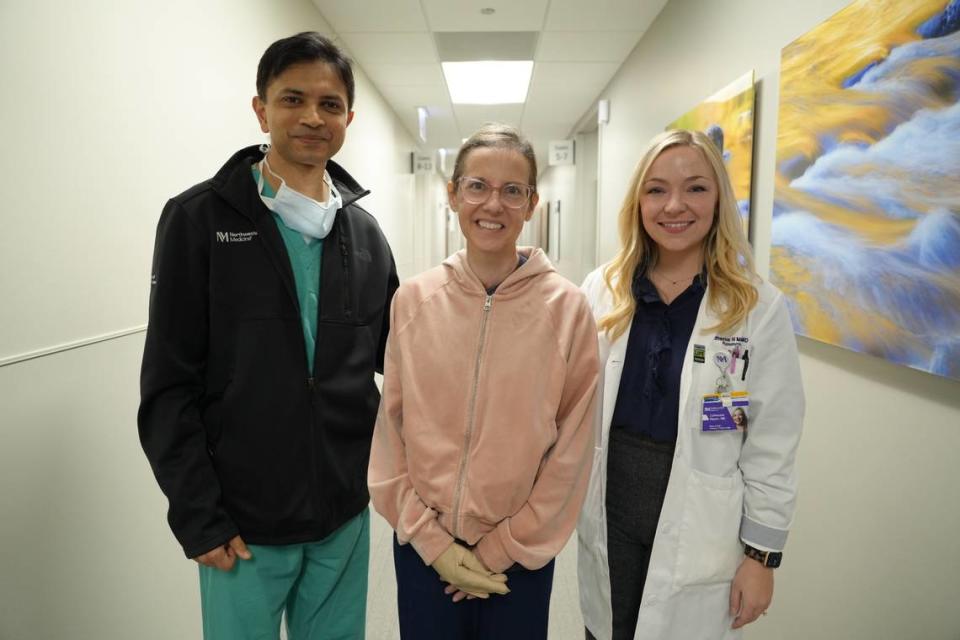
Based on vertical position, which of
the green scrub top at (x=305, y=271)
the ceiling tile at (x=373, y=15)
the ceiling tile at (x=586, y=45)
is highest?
the ceiling tile at (x=586, y=45)

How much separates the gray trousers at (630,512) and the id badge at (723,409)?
101 mm

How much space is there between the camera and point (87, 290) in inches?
58.1

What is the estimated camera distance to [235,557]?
4.16ft

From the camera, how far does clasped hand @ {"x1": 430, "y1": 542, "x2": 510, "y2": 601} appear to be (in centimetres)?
110

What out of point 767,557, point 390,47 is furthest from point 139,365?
point 390,47

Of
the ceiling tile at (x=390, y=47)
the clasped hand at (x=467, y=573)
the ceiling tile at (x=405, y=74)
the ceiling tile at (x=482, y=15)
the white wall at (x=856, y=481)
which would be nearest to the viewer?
the clasped hand at (x=467, y=573)

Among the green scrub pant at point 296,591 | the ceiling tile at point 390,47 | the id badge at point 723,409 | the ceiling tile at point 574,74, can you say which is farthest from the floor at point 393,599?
the ceiling tile at point 574,74

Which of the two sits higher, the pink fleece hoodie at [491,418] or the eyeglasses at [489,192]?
the eyeglasses at [489,192]

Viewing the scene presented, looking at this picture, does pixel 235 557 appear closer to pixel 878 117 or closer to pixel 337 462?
pixel 337 462

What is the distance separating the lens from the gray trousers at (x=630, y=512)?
125 centimetres

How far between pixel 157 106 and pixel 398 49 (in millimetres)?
2967

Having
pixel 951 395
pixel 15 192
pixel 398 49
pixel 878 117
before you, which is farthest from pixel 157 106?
pixel 398 49

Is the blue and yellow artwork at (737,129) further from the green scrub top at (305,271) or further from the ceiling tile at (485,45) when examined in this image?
the ceiling tile at (485,45)

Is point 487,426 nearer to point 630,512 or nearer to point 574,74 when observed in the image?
point 630,512
